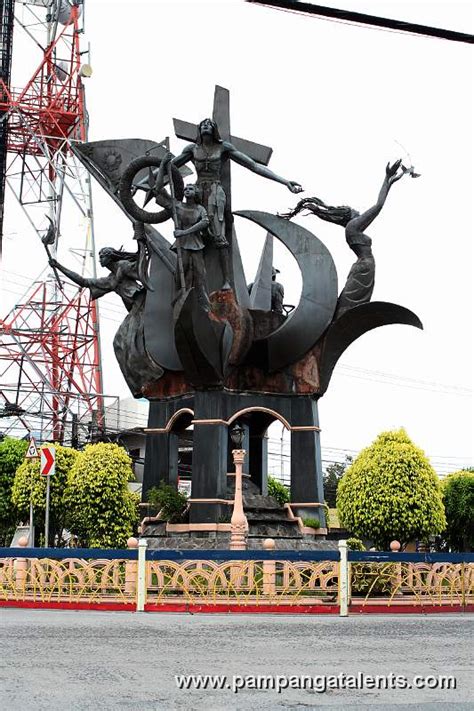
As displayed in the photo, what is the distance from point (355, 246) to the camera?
2686cm

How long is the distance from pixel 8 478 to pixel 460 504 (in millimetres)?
22030

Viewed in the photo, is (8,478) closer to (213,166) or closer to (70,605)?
(213,166)

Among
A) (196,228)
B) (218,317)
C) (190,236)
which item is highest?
(196,228)

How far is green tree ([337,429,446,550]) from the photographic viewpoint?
40.7 metres

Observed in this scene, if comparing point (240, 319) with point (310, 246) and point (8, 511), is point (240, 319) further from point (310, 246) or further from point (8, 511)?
point (8, 511)

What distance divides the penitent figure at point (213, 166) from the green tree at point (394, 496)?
17882 millimetres

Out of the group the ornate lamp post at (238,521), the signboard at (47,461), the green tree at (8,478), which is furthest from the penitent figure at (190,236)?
the green tree at (8,478)

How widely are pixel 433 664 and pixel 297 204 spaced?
60.7 ft

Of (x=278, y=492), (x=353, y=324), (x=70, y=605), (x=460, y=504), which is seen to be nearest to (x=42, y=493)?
(x=278, y=492)

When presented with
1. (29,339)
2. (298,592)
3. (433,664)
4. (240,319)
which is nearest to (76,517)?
(29,339)

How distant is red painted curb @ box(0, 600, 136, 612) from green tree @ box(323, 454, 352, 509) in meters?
49.6

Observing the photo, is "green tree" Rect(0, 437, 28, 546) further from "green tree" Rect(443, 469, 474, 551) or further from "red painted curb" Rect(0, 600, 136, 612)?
"red painted curb" Rect(0, 600, 136, 612)

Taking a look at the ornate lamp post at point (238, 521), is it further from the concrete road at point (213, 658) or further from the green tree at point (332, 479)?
the green tree at point (332, 479)

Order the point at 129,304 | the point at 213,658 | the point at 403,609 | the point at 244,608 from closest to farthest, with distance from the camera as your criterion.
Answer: the point at 213,658
the point at 244,608
the point at 403,609
the point at 129,304
